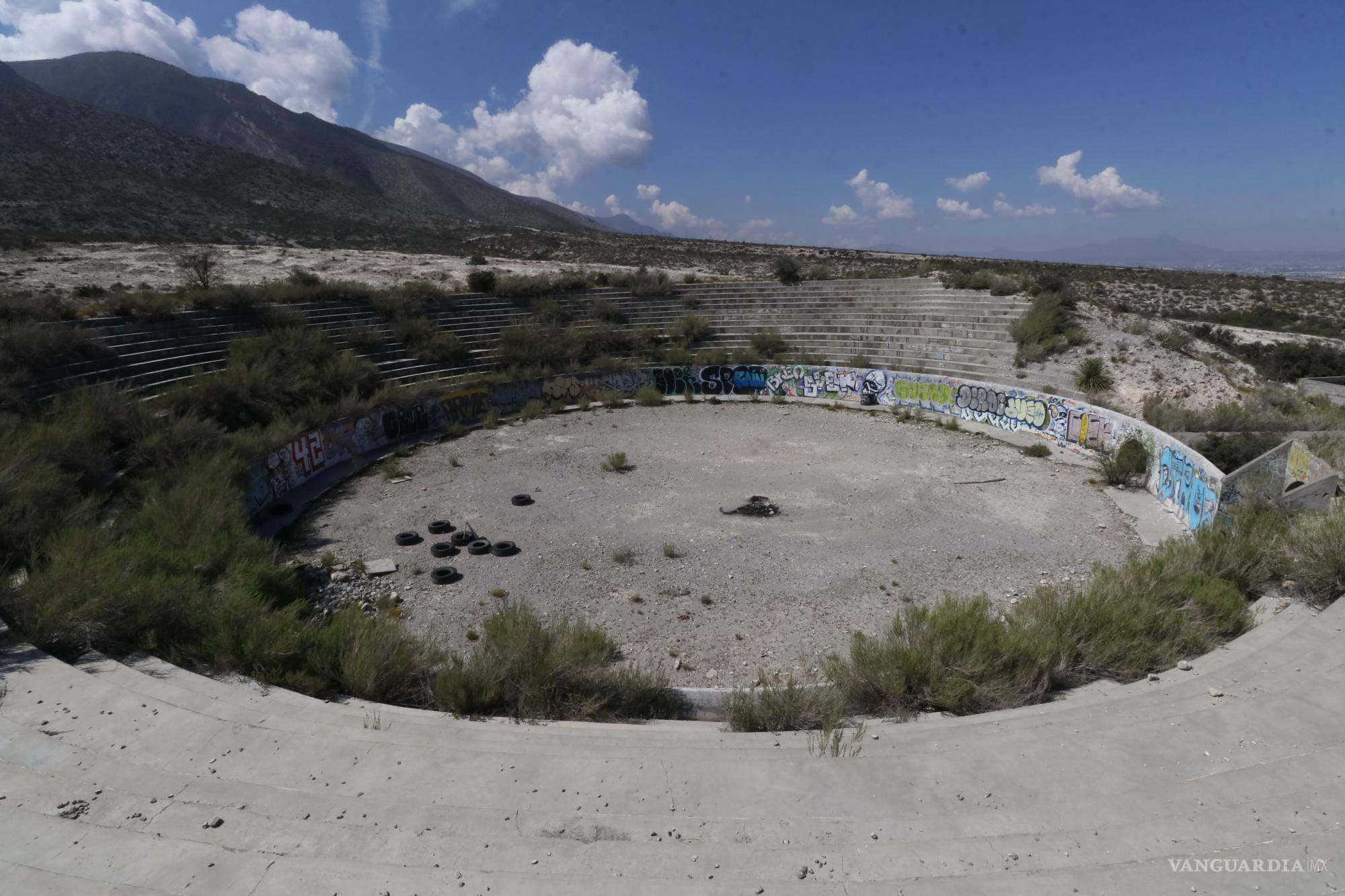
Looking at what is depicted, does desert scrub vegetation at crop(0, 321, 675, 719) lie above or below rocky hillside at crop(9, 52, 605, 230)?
below

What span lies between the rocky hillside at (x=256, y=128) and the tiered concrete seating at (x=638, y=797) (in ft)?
390

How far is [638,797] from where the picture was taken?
17.8ft

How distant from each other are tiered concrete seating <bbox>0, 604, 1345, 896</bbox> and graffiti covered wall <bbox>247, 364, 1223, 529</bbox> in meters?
8.99

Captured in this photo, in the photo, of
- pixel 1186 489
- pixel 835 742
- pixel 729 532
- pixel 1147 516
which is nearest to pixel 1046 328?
pixel 1186 489

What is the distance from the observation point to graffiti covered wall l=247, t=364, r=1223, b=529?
49.2ft

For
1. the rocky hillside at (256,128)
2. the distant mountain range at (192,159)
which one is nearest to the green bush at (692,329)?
the distant mountain range at (192,159)

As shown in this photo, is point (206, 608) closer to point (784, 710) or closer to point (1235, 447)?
point (784, 710)

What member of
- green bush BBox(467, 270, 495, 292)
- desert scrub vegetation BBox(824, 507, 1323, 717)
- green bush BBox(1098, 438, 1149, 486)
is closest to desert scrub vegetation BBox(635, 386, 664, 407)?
green bush BBox(467, 270, 495, 292)

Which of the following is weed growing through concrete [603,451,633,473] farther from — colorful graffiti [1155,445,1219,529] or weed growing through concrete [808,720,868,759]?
colorful graffiti [1155,445,1219,529]

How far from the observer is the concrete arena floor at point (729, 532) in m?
10.5

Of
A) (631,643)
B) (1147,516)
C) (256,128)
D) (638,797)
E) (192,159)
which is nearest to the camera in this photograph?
(638,797)

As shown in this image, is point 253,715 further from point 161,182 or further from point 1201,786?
point 161,182

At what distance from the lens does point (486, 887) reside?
4.38 meters

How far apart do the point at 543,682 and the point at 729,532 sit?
24.2 ft
